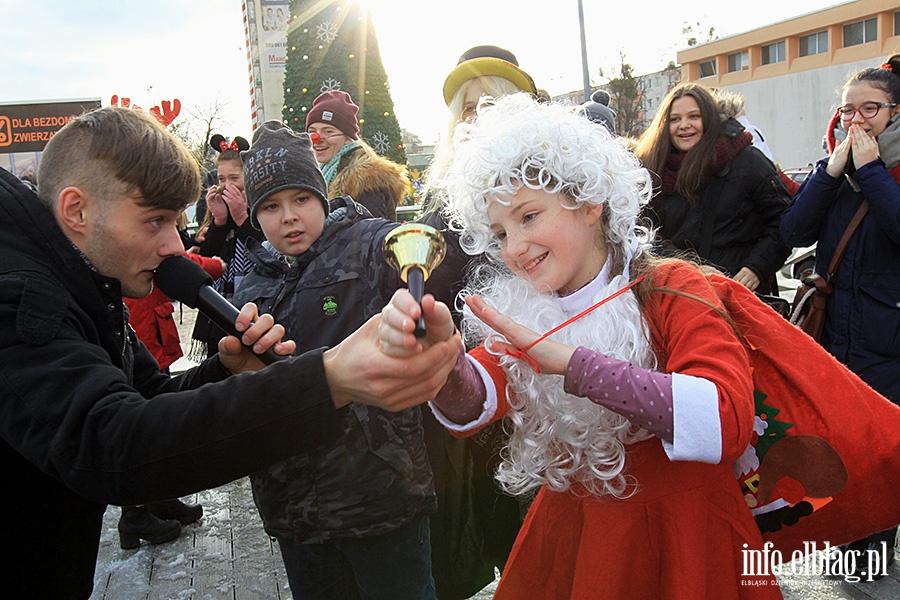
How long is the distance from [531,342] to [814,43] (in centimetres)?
3953

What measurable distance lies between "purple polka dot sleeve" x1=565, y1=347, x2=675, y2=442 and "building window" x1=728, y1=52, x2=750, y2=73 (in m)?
41.1

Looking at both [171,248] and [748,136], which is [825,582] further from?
[171,248]

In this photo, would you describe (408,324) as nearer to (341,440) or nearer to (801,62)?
(341,440)

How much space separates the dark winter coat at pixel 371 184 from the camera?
358 centimetres

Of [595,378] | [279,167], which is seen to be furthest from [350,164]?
[595,378]

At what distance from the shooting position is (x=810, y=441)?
172 centimetres

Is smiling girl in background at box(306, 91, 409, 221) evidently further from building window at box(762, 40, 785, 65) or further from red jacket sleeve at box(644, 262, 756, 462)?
building window at box(762, 40, 785, 65)

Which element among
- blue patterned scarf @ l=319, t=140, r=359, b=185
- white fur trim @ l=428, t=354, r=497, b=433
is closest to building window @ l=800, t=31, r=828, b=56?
blue patterned scarf @ l=319, t=140, r=359, b=185

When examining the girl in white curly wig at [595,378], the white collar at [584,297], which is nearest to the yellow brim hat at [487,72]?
the girl in white curly wig at [595,378]

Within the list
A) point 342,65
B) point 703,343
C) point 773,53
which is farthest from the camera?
point 773,53

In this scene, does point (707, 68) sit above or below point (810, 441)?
above

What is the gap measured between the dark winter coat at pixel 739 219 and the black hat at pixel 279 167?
6.79 ft

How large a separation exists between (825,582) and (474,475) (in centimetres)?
185

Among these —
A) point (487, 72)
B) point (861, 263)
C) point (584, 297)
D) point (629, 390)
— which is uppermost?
point (487, 72)
